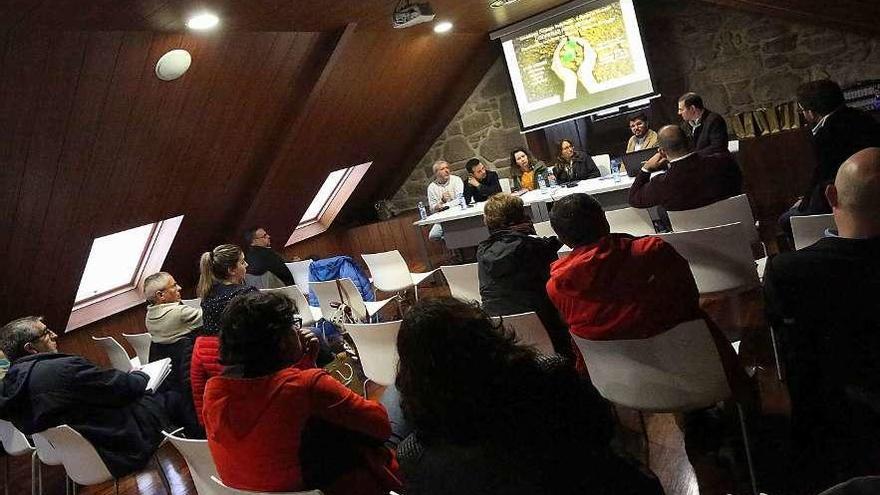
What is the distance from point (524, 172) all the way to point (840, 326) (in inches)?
202

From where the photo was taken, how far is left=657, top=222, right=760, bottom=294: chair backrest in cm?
292

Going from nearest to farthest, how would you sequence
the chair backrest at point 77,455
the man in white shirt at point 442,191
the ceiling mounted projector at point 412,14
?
1. the chair backrest at point 77,455
2. the ceiling mounted projector at point 412,14
3. the man in white shirt at point 442,191

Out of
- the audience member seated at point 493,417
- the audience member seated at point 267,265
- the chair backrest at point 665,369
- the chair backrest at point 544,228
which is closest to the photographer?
the audience member seated at point 493,417

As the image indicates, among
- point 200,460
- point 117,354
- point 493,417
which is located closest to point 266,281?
point 117,354

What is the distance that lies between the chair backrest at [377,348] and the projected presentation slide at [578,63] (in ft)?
15.8

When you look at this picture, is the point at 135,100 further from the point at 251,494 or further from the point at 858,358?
the point at 858,358

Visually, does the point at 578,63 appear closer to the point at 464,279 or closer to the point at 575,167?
the point at 575,167

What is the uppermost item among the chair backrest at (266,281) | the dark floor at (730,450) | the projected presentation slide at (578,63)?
the projected presentation slide at (578,63)

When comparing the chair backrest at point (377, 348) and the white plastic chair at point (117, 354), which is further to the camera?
the white plastic chair at point (117, 354)

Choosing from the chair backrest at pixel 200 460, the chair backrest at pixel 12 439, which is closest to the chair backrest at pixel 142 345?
the chair backrest at pixel 12 439

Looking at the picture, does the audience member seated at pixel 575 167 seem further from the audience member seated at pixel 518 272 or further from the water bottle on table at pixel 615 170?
the audience member seated at pixel 518 272

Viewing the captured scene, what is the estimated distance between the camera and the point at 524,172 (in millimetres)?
6785

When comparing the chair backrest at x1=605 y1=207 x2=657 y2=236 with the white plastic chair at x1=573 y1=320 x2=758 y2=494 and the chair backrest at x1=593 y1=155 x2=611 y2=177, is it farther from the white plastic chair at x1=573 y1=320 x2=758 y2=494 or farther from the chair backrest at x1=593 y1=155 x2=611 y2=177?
the chair backrest at x1=593 y1=155 x2=611 y2=177

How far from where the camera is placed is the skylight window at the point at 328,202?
8.39 m
